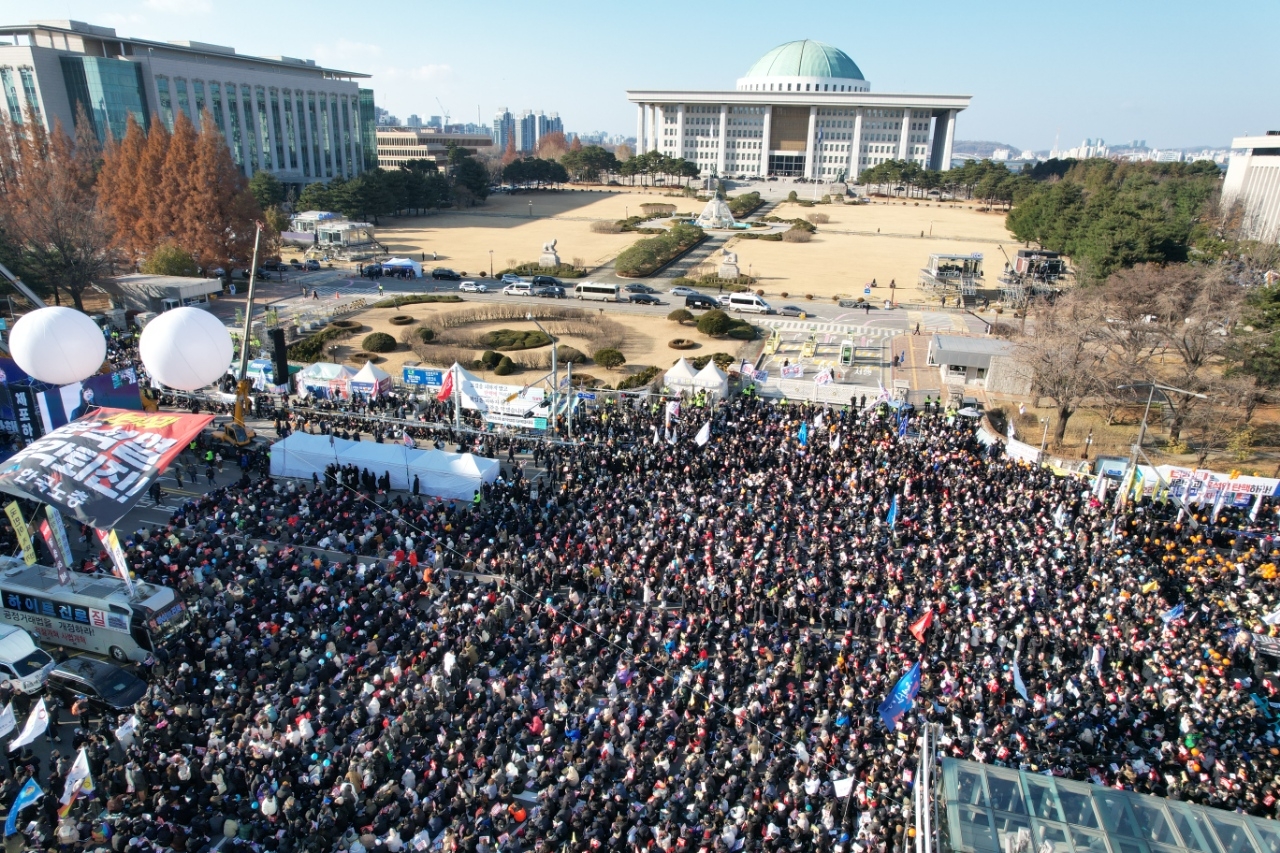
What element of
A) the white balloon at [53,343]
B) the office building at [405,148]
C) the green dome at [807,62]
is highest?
the green dome at [807,62]

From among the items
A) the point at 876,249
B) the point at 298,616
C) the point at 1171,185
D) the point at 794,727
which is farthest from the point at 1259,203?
the point at 298,616

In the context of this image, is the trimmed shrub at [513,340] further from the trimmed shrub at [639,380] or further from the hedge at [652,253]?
the hedge at [652,253]

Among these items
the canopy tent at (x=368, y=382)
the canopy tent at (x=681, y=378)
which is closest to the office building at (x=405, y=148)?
the canopy tent at (x=368, y=382)

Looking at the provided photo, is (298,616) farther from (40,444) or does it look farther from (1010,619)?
(1010,619)

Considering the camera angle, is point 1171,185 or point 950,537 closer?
point 950,537

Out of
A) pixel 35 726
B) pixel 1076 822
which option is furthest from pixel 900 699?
pixel 35 726

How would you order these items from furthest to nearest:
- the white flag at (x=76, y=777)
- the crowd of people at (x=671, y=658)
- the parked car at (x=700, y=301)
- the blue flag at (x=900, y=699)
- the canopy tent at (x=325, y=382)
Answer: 1. the parked car at (x=700, y=301)
2. the canopy tent at (x=325, y=382)
3. the blue flag at (x=900, y=699)
4. the crowd of people at (x=671, y=658)
5. the white flag at (x=76, y=777)

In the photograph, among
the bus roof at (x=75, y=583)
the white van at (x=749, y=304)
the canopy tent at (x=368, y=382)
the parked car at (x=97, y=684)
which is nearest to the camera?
the parked car at (x=97, y=684)
